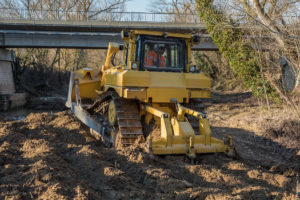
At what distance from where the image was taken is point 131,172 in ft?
18.8

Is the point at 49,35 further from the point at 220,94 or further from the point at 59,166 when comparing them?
the point at 59,166

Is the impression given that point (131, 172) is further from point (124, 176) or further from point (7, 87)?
point (7, 87)

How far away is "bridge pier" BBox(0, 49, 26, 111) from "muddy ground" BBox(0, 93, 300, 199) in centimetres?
987

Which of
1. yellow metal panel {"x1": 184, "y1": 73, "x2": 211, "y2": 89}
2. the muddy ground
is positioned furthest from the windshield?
the muddy ground

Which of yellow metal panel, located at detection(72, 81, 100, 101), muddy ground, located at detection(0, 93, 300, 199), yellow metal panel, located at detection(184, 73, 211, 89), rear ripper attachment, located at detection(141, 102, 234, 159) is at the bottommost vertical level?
muddy ground, located at detection(0, 93, 300, 199)

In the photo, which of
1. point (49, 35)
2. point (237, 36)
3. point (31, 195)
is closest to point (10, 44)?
point (49, 35)

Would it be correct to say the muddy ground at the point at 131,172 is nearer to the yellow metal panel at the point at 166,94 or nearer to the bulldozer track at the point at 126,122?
the bulldozer track at the point at 126,122

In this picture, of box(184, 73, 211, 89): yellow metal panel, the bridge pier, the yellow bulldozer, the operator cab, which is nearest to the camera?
the yellow bulldozer

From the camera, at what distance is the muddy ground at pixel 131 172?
4531 millimetres

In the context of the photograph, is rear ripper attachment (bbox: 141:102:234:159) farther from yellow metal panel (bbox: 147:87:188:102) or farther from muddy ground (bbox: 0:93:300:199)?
yellow metal panel (bbox: 147:87:188:102)

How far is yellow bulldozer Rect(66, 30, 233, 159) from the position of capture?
21.7 feet

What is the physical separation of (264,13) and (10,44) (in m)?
14.7

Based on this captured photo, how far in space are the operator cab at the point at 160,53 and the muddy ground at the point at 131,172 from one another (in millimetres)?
1910

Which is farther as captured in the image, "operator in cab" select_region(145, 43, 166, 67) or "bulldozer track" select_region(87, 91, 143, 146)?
"operator in cab" select_region(145, 43, 166, 67)
